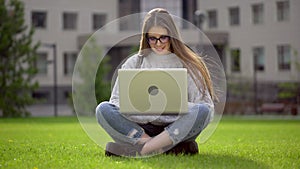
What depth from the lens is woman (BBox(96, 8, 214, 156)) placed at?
8984mm

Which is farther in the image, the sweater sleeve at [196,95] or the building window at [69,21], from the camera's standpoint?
the building window at [69,21]

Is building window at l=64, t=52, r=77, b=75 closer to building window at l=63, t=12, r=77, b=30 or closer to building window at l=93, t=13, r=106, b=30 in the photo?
building window at l=63, t=12, r=77, b=30

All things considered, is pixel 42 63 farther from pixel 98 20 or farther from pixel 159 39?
pixel 159 39

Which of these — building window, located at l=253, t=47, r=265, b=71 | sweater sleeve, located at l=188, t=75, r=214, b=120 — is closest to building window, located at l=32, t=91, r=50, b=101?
building window, located at l=253, t=47, r=265, b=71

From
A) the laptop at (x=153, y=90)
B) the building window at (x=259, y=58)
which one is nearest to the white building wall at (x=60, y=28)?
the building window at (x=259, y=58)

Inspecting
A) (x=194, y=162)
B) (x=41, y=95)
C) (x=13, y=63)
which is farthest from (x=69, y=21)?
(x=194, y=162)

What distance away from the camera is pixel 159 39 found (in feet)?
30.5

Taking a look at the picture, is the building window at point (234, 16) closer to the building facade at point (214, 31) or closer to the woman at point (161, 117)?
the building facade at point (214, 31)

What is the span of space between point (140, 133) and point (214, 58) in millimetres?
1485

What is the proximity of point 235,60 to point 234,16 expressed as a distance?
4605 millimetres

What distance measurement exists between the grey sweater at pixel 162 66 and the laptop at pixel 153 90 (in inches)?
6.9

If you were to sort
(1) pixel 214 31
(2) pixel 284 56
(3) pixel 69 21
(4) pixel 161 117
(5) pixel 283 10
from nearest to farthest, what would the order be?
1. (4) pixel 161 117
2. (5) pixel 283 10
3. (2) pixel 284 56
4. (1) pixel 214 31
5. (3) pixel 69 21

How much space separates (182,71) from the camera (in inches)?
345

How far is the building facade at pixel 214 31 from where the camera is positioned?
55.0 m
